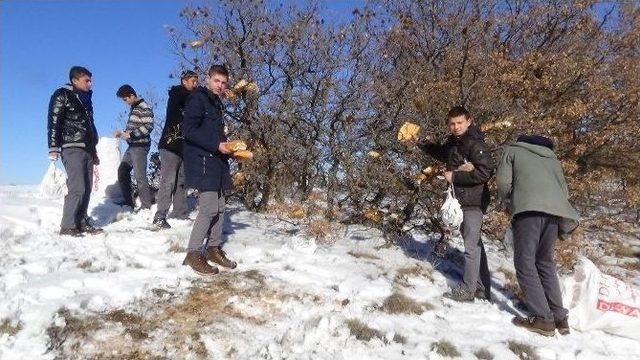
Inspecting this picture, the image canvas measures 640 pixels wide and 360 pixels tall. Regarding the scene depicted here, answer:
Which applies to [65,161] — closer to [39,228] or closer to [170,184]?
[39,228]

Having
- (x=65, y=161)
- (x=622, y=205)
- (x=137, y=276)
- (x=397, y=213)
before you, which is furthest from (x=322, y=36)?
(x=622, y=205)

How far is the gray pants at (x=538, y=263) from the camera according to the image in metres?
4.14

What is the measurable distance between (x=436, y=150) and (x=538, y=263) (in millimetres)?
1465

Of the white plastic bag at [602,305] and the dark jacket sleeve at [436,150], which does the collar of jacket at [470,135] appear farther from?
the white plastic bag at [602,305]

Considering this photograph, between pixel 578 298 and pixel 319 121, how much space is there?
3.74 m

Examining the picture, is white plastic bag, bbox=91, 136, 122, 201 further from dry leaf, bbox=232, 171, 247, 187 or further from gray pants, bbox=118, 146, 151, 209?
dry leaf, bbox=232, 171, 247, 187

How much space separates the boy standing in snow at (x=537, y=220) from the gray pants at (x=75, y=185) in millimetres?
4290

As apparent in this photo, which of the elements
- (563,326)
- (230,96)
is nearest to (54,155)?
(230,96)

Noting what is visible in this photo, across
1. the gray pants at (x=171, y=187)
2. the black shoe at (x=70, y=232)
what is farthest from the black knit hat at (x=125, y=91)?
the black shoe at (x=70, y=232)

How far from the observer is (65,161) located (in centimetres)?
540

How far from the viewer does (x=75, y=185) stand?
17.5 feet

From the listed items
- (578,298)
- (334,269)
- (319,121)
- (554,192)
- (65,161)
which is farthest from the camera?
(319,121)

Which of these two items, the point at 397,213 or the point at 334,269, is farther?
the point at 397,213

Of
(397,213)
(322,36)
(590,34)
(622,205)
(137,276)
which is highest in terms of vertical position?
(590,34)
